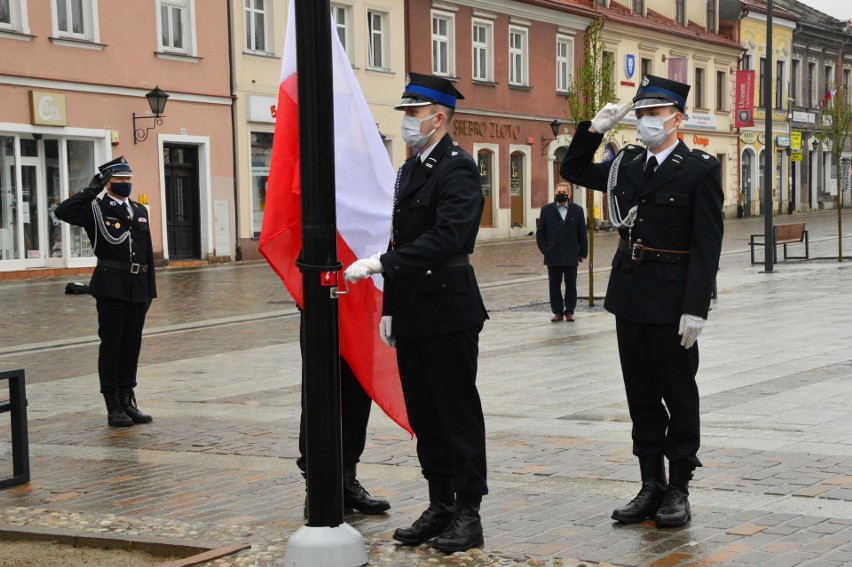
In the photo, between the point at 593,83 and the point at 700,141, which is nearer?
the point at 593,83

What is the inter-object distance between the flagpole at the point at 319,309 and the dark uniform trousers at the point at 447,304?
39cm

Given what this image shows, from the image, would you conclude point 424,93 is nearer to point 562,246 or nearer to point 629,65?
point 562,246

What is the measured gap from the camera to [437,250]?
5496 millimetres

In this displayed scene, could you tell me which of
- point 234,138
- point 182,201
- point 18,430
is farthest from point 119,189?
point 234,138

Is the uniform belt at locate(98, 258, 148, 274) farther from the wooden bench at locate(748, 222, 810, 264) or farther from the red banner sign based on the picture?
the red banner sign

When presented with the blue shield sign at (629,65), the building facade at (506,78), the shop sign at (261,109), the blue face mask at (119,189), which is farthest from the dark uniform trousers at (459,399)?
Answer: the blue shield sign at (629,65)

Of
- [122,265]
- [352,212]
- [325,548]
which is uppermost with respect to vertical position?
[352,212]

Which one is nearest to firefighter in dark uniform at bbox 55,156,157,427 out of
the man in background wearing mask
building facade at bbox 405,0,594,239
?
the man in background wearing mask

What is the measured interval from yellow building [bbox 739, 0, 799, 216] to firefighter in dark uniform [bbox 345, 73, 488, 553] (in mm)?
49991

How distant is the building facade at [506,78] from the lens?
38000mm

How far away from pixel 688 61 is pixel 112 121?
97.0 ft

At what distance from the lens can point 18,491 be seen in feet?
23.1

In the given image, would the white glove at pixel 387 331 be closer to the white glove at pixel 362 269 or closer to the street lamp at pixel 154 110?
the white glove at pixel 362 269

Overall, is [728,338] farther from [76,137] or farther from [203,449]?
[76,137]
